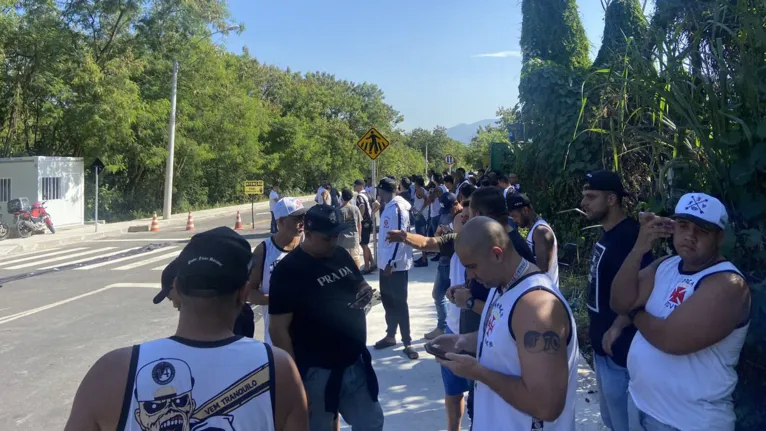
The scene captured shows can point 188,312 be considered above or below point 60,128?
below

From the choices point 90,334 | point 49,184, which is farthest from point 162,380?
point 49,184

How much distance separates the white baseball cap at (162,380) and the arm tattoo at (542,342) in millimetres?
1105

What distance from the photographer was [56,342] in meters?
6.77

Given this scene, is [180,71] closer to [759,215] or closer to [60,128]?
[60,128]

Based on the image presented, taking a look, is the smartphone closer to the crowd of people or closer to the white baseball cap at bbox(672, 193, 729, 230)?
the crowd of people

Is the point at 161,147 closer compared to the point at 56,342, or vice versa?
the point at 56,342

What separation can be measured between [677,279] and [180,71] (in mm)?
26616

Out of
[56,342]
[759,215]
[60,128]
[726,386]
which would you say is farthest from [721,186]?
[60,128]

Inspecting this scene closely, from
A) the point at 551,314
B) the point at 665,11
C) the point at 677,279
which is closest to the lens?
the point at 551,314

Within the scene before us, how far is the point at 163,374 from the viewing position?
62.0 inches

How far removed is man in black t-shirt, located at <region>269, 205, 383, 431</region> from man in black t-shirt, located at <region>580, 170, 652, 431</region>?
1.32 m

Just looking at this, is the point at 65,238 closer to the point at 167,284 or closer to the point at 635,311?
the point at 167,284

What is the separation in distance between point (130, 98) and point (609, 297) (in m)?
23.0

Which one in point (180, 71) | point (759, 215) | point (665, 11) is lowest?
point (759, 215)
